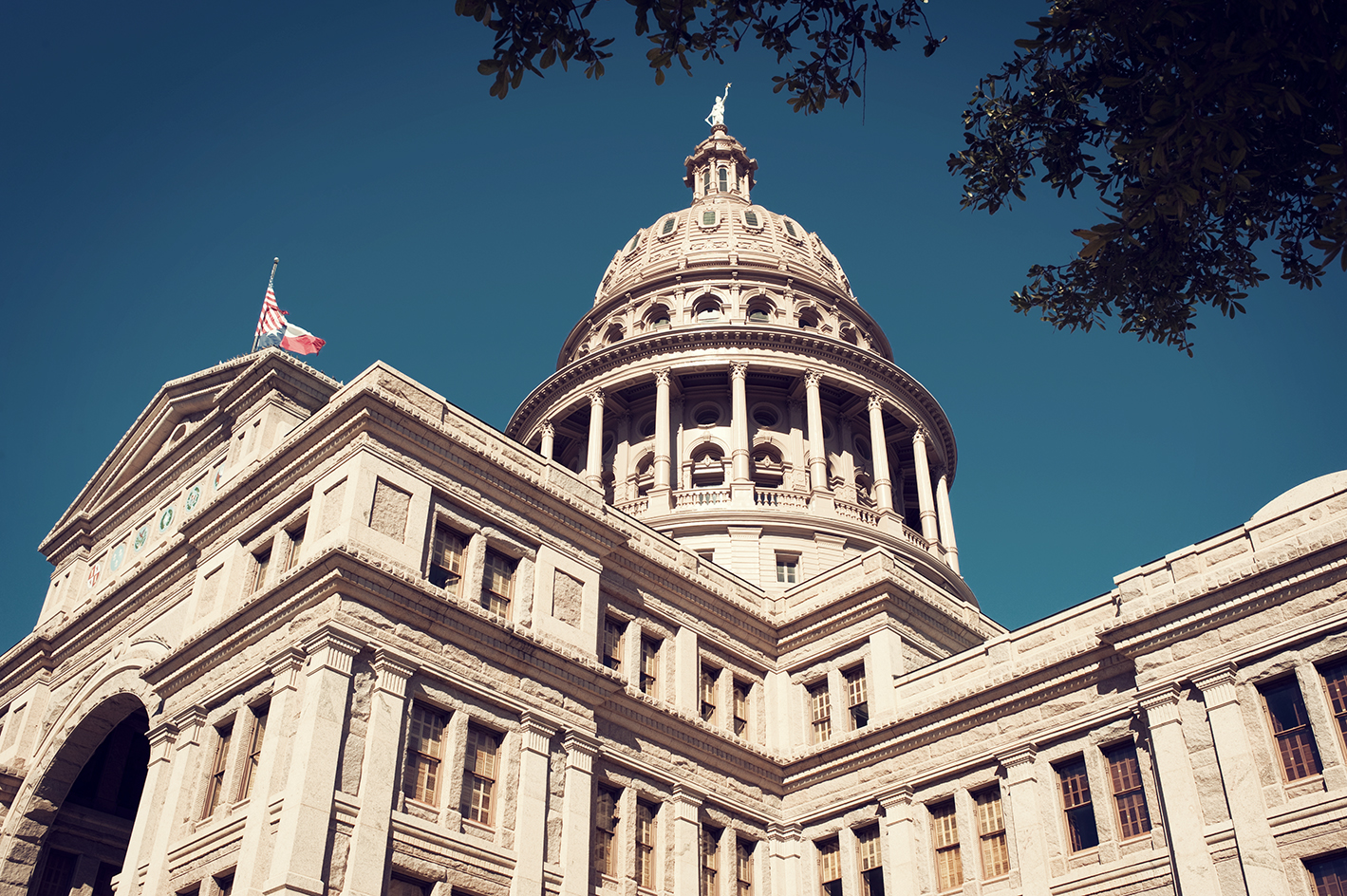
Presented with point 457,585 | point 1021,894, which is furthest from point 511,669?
point 1021,894


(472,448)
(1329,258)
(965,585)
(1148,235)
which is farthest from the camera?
(965,585)

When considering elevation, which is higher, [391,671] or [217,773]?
[391,671]

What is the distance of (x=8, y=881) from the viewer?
32.5 m

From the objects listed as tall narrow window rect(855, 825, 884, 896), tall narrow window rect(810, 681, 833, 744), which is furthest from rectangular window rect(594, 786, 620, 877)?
tall narrow window rect(810, 681, 833, 744)

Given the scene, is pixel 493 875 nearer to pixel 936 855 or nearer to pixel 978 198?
pixel 936 855

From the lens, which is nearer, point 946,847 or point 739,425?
point 946,847

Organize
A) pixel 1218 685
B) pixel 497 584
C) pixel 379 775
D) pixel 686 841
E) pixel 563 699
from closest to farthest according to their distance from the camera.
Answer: pixel 379 775, pixel 1218 685, pixel 563 699, pixel 497 584, pixel 686 841

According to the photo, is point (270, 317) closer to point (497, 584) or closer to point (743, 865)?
point (497, 584)

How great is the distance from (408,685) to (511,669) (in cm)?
310

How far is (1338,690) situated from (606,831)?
667 inches

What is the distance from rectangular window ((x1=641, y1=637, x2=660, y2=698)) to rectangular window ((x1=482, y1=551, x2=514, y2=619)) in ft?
16.9

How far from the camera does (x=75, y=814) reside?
34.9 m

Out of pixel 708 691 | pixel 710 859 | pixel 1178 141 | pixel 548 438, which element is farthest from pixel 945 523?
pixel 1178 141

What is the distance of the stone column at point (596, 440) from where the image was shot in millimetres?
54875
